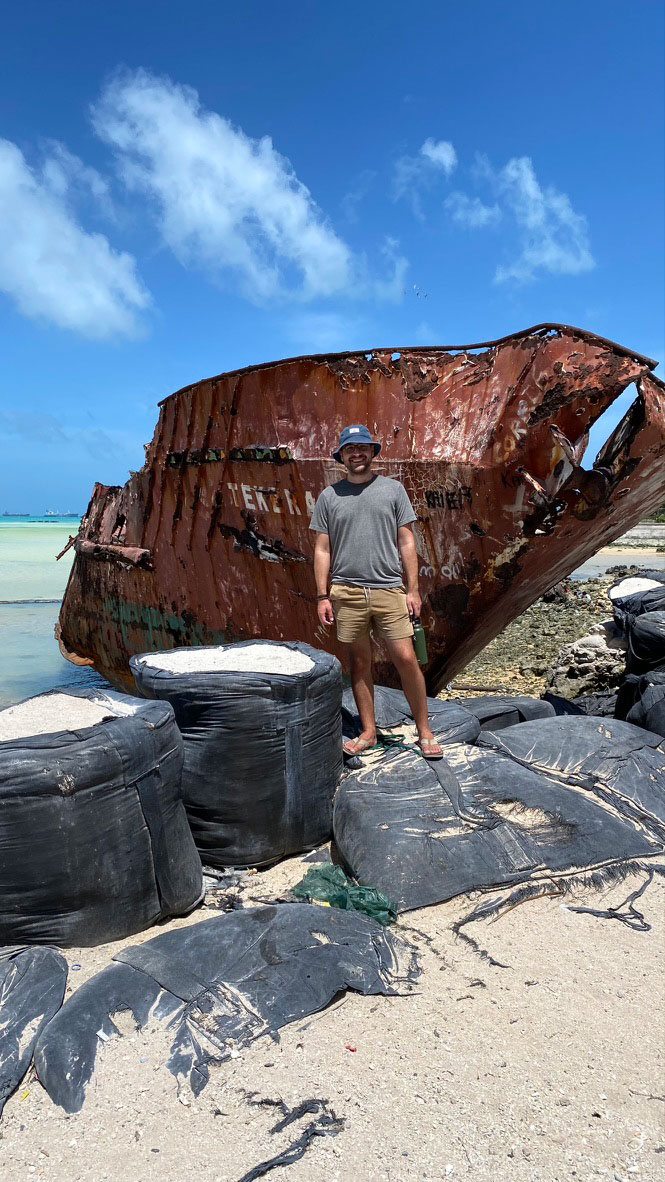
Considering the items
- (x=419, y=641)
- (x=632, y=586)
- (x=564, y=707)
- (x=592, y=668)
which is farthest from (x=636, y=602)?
(x=419, y=641)

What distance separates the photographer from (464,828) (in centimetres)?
264

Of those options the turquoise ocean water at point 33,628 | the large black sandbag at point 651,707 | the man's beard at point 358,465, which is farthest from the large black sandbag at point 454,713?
the turquoise ocean water at point 33,628

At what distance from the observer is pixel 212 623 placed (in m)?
6.00

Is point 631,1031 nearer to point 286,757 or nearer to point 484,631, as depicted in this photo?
point 286,757

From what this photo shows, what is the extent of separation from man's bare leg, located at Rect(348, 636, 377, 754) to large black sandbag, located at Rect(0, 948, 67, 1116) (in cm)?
158

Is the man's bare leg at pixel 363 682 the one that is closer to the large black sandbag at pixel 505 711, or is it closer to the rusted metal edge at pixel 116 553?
the large black sandbag at pixel 505 711

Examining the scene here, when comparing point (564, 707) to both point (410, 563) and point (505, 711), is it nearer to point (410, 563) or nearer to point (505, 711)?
point (505, 711)

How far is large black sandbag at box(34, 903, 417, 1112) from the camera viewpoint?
164cm

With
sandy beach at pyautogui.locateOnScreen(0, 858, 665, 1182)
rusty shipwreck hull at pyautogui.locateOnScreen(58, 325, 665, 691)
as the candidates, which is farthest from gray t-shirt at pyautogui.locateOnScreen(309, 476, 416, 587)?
sandy beach at pyautogui.locateOnScreen(0, 858, 665, 1182)

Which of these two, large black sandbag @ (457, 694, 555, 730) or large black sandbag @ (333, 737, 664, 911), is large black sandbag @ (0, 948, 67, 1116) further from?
large black sandbag @ (457, 694, 555, 730)

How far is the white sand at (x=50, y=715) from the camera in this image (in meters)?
2.21

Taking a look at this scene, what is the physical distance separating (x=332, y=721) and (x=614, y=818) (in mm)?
1092

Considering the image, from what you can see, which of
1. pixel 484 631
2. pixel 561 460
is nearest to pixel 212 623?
pixel 484 631

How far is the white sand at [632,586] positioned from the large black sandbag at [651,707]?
5.07 feet
